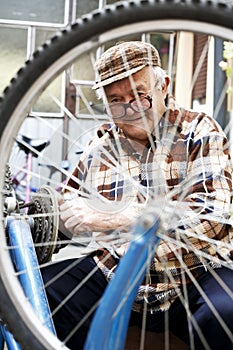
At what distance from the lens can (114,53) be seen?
179 cm

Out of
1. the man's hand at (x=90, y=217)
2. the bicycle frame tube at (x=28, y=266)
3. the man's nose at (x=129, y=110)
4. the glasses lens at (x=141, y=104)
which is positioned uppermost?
the glasses lens at (x=141, y=104)

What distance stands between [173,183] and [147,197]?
19 cm

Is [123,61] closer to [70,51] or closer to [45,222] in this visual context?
[45,222]

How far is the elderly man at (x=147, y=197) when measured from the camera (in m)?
1.64

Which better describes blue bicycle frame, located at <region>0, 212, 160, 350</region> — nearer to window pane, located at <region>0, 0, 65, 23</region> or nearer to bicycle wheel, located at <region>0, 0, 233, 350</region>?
bicycle wheel, located at <region>0, 0, 233, 350</region>

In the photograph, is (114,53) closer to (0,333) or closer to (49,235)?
(49,235)

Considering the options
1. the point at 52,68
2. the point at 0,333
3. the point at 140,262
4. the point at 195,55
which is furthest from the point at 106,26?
the point at 195,55

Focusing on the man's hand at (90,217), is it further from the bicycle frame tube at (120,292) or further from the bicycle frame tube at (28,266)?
the bicycle frame tube at (120,292)

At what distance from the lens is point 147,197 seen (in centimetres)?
156

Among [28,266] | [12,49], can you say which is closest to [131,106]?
[28,266]

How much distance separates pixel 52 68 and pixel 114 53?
56 centimetres

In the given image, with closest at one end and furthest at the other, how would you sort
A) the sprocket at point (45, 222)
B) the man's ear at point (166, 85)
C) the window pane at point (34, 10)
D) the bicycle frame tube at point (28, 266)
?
the bicycle frame tube at point (28, 266) < the sprocket at point (45, 222) < the man's ear at point (166, 85) < the window pane at point (34, 10)

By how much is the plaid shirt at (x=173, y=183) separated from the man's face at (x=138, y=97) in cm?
3

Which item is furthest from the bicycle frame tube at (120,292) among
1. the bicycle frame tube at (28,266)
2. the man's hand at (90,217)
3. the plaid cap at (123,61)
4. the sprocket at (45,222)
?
the plaid cap at (123,61)
